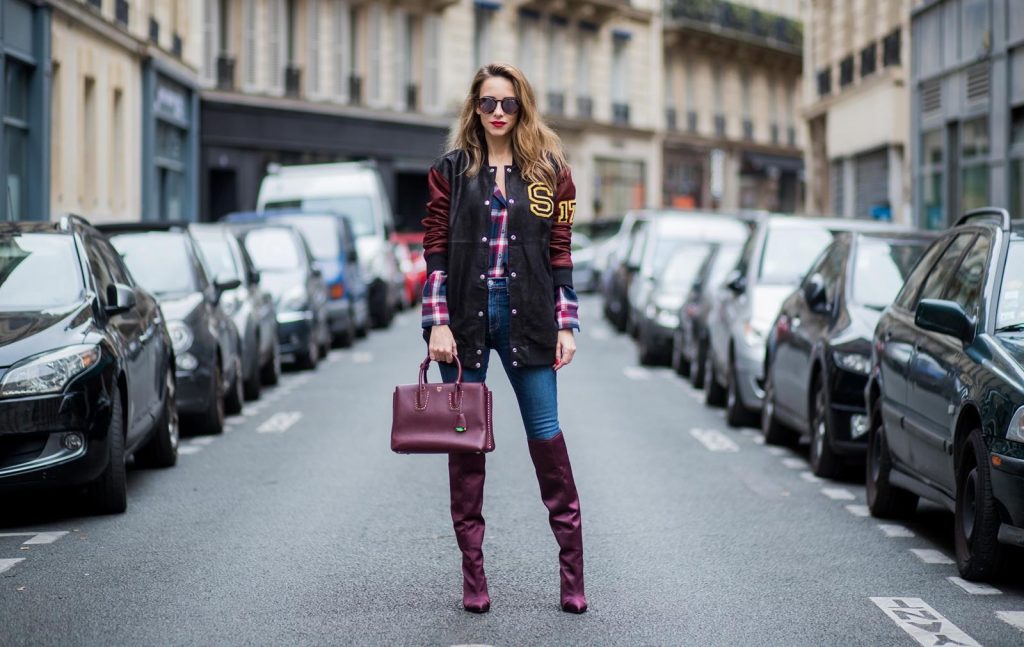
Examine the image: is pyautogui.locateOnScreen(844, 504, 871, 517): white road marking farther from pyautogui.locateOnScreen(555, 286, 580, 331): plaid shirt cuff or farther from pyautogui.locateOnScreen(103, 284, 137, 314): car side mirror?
pyautogui.locateOnScreen(103, 284, 137, 314): car side mirror

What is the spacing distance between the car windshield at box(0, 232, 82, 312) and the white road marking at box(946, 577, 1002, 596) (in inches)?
188

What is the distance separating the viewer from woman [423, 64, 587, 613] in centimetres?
642

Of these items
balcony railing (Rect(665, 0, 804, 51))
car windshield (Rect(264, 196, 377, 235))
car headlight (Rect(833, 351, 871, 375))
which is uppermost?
balcony railing (Rect(665, 0, 804, 51))

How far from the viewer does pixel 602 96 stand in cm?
5759

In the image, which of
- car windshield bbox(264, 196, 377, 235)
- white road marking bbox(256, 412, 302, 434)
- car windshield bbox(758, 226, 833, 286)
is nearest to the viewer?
white road marking bbox(256, 412, 302, 434)

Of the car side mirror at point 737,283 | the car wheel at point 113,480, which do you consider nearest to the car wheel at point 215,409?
the car wheel at point 113,480

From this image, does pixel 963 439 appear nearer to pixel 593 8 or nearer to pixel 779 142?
pixel 593 8

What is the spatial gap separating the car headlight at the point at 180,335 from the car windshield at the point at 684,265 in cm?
944

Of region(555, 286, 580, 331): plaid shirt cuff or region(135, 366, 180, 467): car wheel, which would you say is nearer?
region(555, 286, 580, 331): plaid shirt cuff

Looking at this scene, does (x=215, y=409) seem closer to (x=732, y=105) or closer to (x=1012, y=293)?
(x=1012, y=293)

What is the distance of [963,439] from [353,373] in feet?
42.3

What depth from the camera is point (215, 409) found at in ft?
44.1

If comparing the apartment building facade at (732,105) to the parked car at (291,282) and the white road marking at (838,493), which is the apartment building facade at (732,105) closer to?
the parked car at (291,282)

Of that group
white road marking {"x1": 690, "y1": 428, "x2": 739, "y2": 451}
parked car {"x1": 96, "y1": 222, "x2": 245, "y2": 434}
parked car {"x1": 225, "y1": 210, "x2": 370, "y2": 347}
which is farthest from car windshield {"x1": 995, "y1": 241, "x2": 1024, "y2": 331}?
parked car {"x1": 225, "y1": 210, "x2": 370, "y2": 347}
